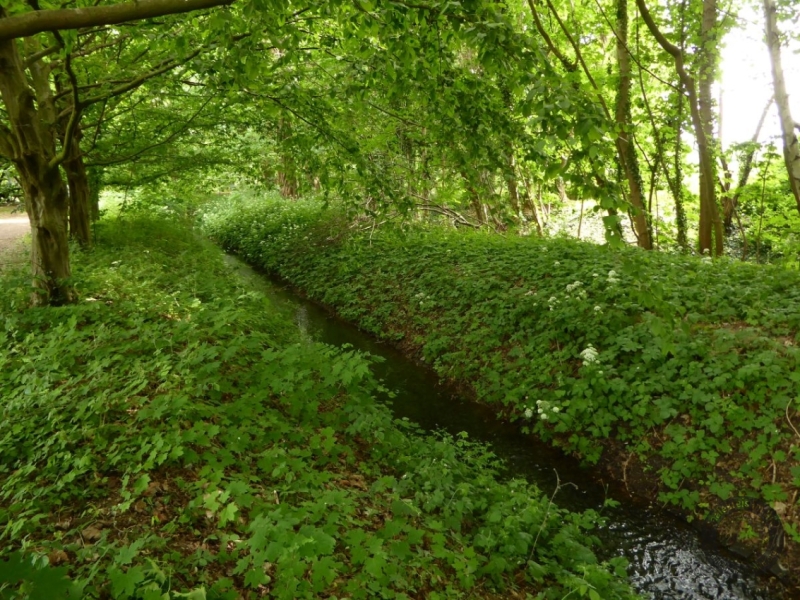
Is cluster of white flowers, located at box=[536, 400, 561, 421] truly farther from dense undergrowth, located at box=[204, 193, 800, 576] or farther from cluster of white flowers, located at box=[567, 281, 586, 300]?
cluster of white flowers, located at box=[567, 281, 586, 300]

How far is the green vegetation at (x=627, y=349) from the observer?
18.2ft

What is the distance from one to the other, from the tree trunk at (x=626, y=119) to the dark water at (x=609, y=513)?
583 centimetres

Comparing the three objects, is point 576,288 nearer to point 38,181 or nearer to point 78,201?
point 38,181

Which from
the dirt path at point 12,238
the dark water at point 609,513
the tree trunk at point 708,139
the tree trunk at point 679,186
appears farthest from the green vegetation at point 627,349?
the dirt path at point 12,238

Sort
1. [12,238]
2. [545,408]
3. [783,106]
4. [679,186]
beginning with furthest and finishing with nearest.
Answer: [12,238], [679,186], [783,106], [545,408]

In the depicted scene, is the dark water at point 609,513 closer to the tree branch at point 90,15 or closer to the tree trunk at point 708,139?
the tree branch at point 90,15

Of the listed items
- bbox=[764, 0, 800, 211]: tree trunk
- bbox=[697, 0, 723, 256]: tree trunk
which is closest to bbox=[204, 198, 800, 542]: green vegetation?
bbox=[764, 0, 800, 211]: tree trunk

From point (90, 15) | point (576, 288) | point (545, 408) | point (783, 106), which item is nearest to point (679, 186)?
point (783, 106)

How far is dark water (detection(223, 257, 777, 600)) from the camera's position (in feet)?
15.3

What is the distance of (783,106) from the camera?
23.4ft

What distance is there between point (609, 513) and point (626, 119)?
861 cm

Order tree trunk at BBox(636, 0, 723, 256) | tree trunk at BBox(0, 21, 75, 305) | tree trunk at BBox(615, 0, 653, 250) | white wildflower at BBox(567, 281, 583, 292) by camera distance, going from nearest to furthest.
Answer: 1. tree trunk at BBox(0, 21, 75, 305)
2. white wildflower at BBox(567, 281, 583, 292)
3. tree trunk at BBox(636, 0, 723, 256)
4. tree trunk at BBox(615, 0, 653, 250)

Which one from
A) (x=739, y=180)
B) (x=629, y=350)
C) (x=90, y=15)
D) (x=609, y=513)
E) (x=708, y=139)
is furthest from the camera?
(x=739, y=180)

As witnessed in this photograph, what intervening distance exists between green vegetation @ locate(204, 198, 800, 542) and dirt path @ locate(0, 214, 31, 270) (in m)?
7.82
